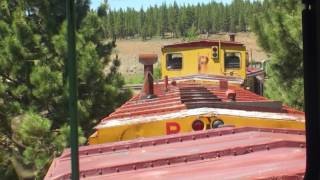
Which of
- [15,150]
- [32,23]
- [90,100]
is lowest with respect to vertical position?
[15,150]

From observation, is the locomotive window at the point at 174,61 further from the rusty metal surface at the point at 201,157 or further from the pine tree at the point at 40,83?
the rusty metal surface at the point at 201,157

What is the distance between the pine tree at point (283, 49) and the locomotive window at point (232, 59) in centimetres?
58

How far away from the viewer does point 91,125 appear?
1059 centimetres

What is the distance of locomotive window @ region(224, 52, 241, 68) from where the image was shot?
11766 mm

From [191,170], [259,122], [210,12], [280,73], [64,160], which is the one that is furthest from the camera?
[210,12]

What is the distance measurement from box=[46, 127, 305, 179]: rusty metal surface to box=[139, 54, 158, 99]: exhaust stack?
10.8 ft

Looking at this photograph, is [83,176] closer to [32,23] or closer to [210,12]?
[32,23]

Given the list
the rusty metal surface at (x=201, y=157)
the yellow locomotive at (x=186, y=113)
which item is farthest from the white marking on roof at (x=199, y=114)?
the rusty metal surface at (x=201, y=157)

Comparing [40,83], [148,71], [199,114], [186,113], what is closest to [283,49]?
[148,71]

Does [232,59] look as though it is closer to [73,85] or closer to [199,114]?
[199,114]

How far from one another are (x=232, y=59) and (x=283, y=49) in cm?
160

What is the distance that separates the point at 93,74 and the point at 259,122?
17.7 ft

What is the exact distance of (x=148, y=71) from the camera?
7535 mm

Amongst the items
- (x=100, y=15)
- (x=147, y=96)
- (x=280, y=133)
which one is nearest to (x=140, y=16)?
(x=100, y=15)
